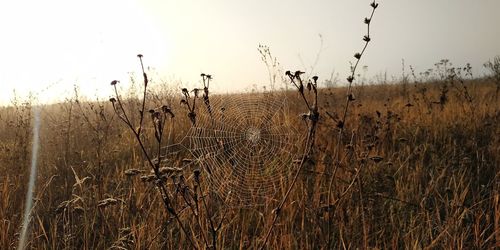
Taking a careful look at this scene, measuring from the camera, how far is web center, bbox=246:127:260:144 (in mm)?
3978

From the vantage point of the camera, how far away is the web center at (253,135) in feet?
13.1

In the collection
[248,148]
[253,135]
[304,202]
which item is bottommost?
[304,202]

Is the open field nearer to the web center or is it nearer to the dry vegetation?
the dry vegetation

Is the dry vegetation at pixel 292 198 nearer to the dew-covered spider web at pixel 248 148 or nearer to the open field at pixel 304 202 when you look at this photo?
the open field at pixel 304 202

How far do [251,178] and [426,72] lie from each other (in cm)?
851

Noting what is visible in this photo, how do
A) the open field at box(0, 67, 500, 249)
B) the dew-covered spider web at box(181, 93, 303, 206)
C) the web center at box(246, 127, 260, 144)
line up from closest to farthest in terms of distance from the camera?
the open field at box(0, 67, 500, 249) < the dew-covered spider web at box(181, 93, 303, 206) < the web center at box(246, 127, 260, 144)

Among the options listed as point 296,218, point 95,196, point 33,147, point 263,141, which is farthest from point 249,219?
point 33,147

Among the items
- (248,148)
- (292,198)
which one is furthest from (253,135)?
(292,198)

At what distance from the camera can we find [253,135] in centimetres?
401

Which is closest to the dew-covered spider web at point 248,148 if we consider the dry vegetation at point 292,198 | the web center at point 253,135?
the web center at point 253,135

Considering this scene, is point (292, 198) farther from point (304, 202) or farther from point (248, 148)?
point (248, 148)

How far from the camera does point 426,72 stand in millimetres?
10578

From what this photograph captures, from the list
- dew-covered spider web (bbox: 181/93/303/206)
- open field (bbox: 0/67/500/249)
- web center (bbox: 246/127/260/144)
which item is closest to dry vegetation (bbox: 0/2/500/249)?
open field (bbox: 0/67/500/249)

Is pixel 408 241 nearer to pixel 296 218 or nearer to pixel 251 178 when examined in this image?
pixel 296 218
